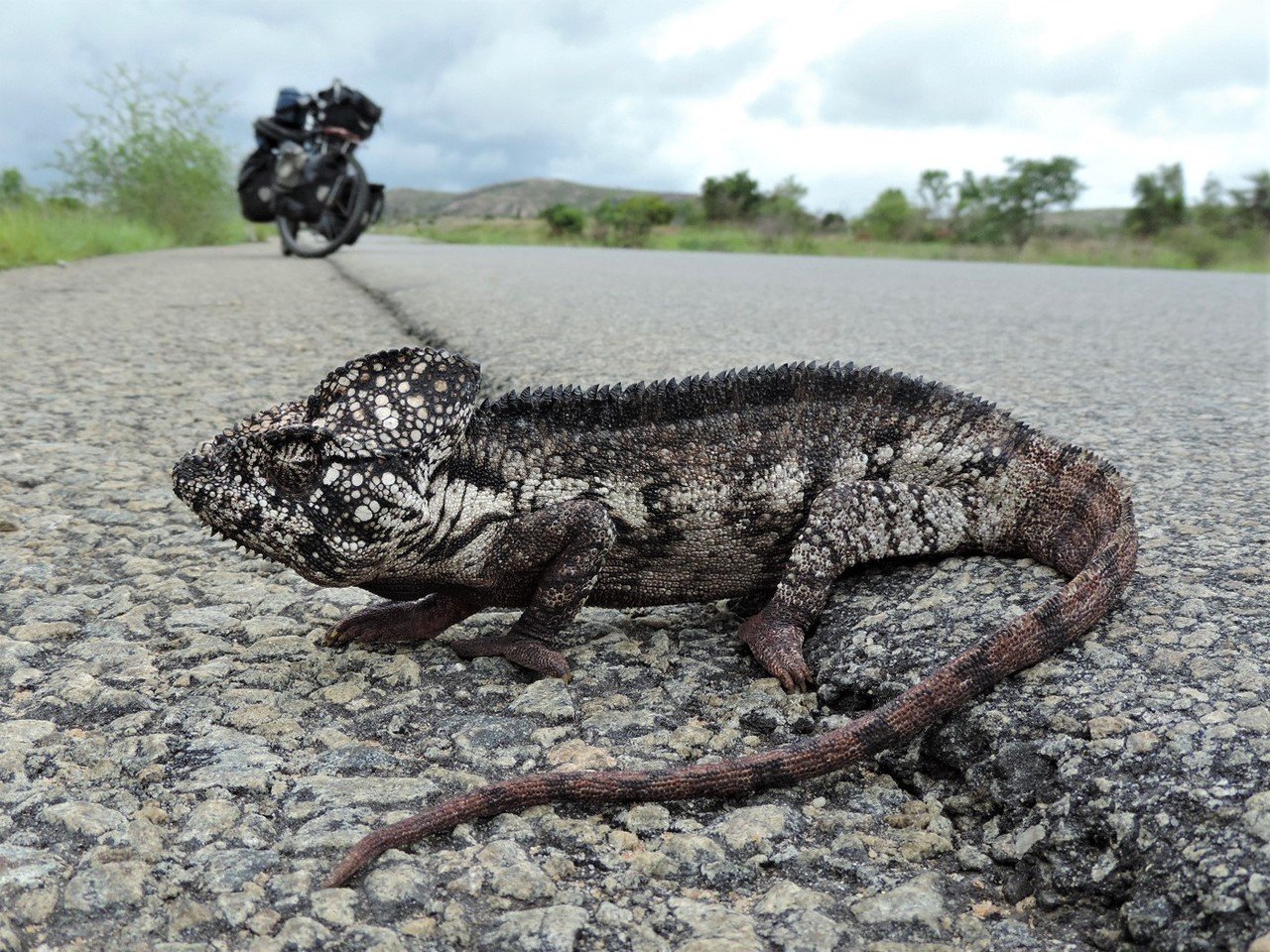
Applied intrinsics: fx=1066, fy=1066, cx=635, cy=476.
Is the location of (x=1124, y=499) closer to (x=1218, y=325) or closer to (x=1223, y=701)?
(x=1223, y=701)

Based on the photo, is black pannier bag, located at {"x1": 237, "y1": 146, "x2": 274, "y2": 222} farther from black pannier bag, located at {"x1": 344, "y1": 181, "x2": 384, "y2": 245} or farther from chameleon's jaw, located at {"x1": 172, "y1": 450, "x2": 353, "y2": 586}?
chameleon's jaw, located at {"x1": 172, "y1": 450, "x2": 353, "y2": 586}

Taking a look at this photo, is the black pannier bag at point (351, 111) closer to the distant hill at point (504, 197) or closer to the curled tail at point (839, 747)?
the curled tail at point (839, 747)

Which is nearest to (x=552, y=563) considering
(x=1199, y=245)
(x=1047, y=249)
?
(x=1047, y=249)

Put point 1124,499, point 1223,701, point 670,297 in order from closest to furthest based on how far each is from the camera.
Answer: point 1223,701
point 1124,499
point 670,297

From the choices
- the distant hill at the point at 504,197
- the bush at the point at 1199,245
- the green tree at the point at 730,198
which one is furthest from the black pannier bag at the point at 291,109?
the distant hill at the point at 504,197

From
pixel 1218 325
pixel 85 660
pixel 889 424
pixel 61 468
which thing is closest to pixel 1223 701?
pixel 889 424

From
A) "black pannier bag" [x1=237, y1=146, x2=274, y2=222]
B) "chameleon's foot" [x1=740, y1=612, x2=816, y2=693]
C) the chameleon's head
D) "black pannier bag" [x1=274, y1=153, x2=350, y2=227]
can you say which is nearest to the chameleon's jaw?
the chameleon's head
